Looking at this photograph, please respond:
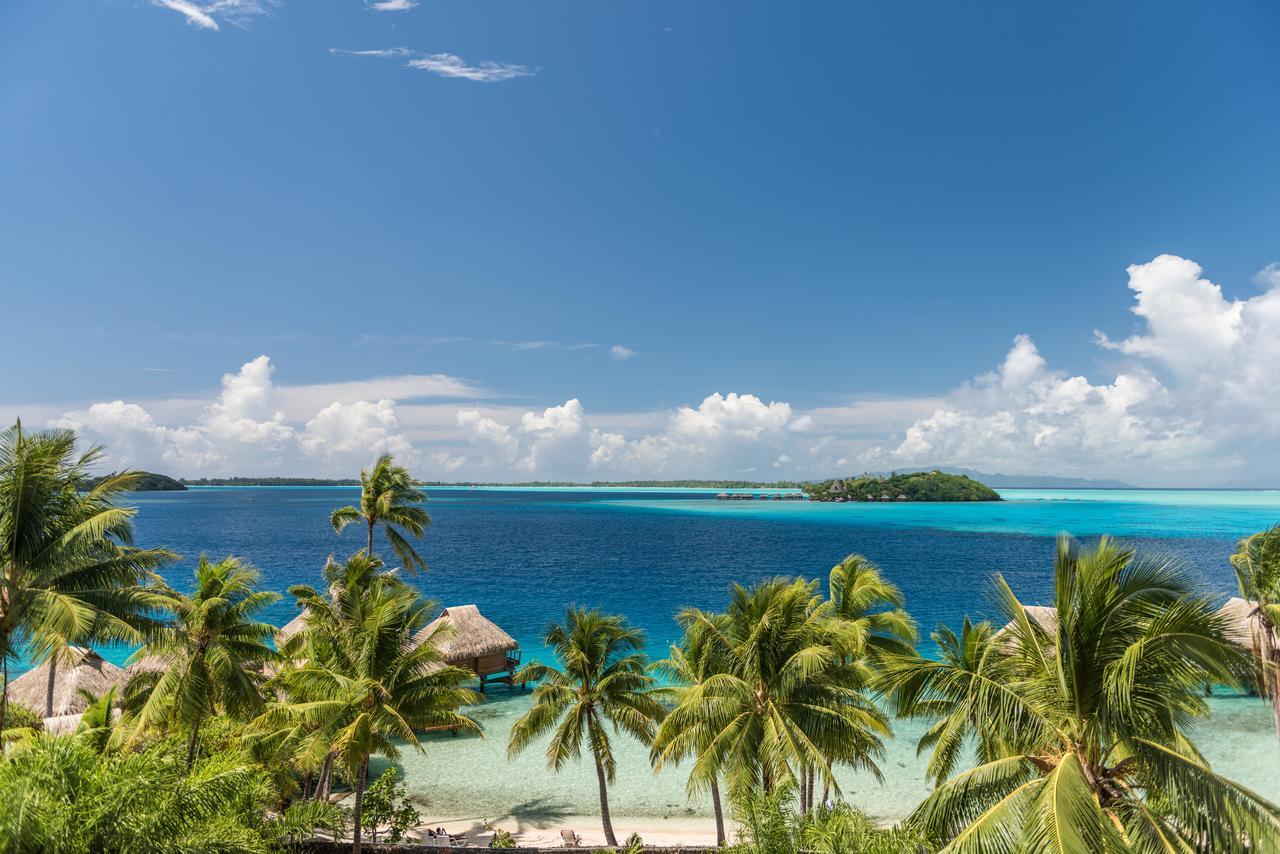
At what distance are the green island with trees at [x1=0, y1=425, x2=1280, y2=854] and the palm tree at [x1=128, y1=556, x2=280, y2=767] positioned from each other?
7 cm

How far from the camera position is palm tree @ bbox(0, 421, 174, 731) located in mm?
11773

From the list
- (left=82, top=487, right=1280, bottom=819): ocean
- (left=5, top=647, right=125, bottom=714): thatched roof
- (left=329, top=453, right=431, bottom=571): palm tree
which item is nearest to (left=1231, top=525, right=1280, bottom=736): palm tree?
(left=82, top=487, right=1280, bottom=819): ocean

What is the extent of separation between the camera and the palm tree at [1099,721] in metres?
6.35

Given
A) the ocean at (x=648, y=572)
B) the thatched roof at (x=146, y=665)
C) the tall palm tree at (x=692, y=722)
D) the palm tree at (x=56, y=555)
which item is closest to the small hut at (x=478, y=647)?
the ocean at (x=648, y=572)

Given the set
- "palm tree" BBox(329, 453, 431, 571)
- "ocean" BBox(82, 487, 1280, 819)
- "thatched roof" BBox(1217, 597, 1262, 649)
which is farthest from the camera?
"palm tree" BBox(329, 453, 431, 571)

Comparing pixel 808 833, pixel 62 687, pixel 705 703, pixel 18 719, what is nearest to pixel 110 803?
pixel 705 703

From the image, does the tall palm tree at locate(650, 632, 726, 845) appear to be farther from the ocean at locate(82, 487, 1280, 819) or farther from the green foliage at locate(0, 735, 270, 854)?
the green foliage at locate(0, 735, 270, 854)

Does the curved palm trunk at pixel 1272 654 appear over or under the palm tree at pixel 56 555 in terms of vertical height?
under

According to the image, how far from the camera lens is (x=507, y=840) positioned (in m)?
16.7

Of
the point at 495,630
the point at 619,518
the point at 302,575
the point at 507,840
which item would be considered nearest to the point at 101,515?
the point at 507,840

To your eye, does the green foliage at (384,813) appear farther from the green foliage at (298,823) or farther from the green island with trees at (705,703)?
the green foliage at (298,823)

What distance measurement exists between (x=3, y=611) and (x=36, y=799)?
627 cm

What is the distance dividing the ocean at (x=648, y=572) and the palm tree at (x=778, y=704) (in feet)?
21.1

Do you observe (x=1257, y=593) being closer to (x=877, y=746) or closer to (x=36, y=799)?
(x=877, y=746)
